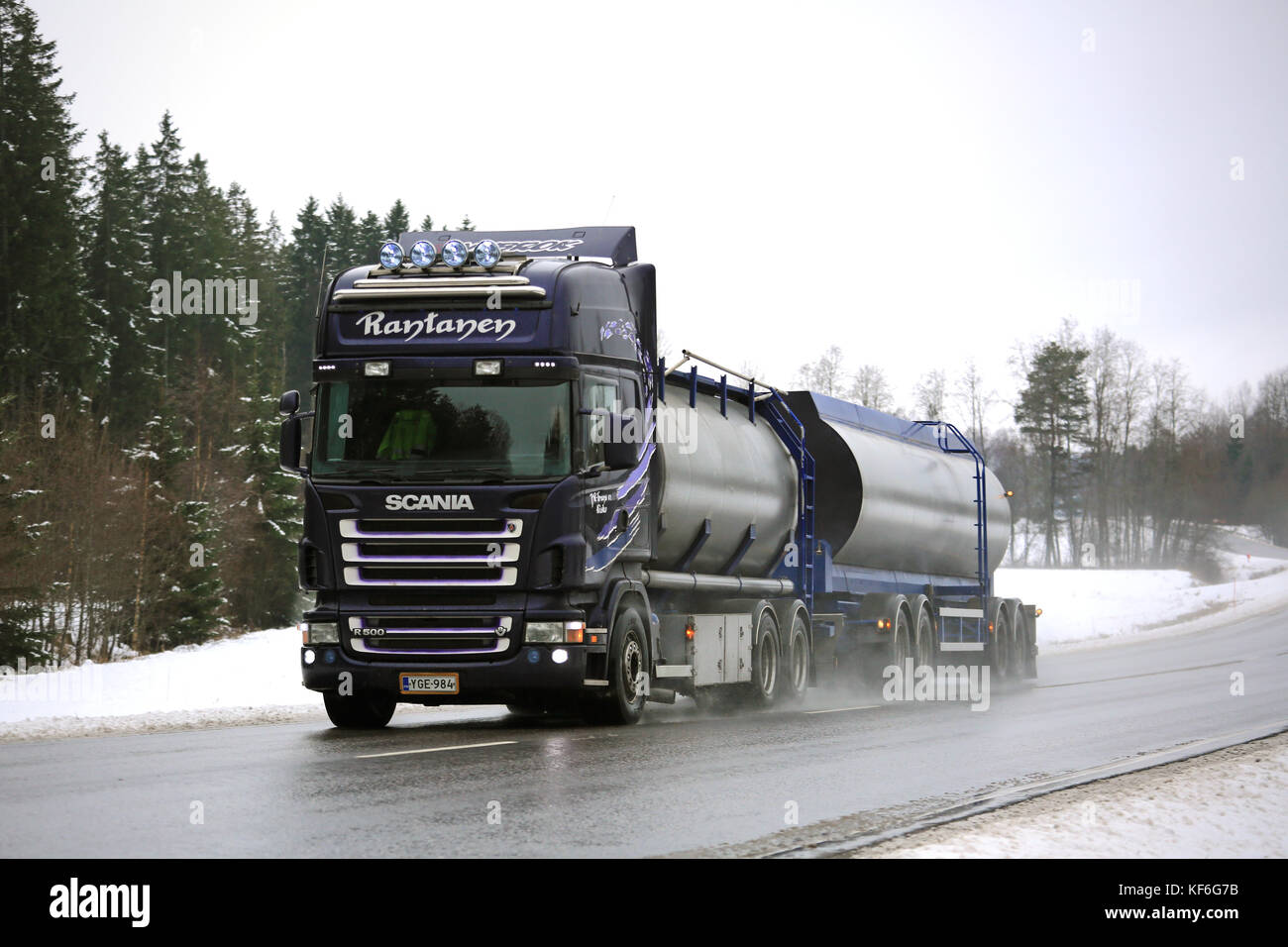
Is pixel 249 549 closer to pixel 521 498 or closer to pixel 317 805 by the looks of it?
pixel 521 498

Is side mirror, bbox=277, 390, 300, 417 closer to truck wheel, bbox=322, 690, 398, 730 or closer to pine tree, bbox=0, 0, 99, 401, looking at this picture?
truck wheel, bbox=322, 690, 398, 730

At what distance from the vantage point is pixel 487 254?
1448 cm

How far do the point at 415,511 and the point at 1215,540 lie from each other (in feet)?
310

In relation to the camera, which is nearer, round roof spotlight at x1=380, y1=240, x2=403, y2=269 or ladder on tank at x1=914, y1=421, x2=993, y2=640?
round roof spotlight at x1=380, y1=240, x2=403, y2=269

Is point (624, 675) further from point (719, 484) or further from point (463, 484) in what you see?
point (719, 484)

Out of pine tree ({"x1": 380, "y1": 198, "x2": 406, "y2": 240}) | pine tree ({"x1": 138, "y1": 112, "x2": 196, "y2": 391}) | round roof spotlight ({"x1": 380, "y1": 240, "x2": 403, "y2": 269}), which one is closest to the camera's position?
round roof spotlight ({"x1": 380, "y1": 240, "x2": 403, "y2": 269})

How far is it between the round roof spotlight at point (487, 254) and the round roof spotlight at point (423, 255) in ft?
1.45

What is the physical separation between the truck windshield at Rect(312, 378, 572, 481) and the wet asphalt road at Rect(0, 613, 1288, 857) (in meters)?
2.40

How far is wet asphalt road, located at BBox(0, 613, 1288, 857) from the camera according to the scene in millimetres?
7660

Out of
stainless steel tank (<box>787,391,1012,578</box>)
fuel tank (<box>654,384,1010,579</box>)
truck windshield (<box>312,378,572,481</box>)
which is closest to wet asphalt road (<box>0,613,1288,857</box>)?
fuel tank (<box>654,384,1010,579</box>)

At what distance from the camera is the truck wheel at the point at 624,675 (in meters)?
14.4

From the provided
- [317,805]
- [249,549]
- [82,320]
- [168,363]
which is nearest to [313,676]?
[317,805]

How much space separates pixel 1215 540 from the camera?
326 feet

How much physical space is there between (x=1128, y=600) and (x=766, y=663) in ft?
152
